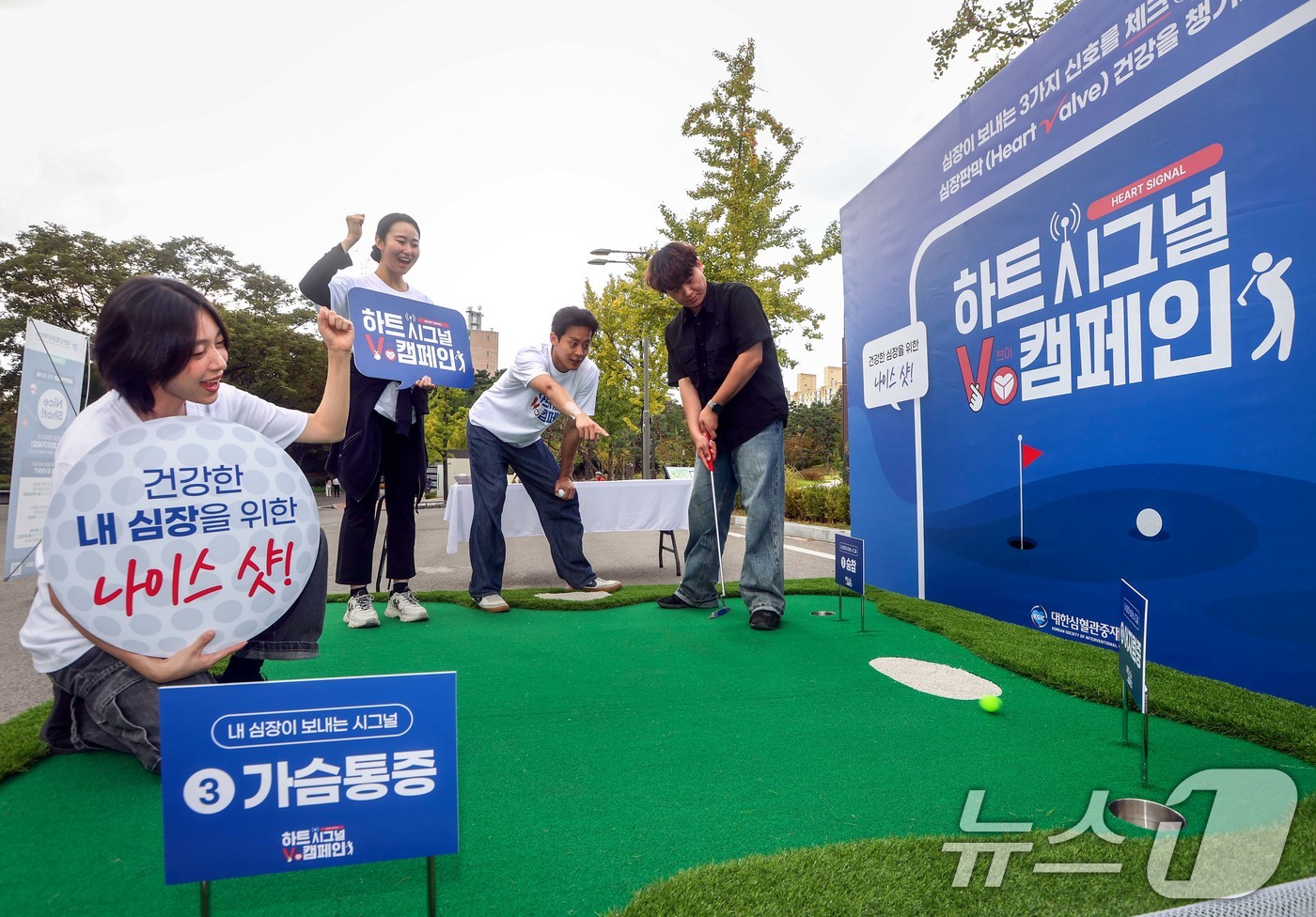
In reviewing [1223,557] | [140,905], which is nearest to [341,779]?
[140,905]

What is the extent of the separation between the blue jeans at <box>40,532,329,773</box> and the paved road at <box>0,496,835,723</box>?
0.76 metres

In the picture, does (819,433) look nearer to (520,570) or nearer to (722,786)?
(520,570)

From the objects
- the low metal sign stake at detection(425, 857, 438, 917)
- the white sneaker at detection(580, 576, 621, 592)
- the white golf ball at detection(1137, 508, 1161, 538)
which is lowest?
the white sneaker at detection(580, 576, 621, 592)

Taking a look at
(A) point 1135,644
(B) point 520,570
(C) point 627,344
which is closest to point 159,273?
(C) point 627,344

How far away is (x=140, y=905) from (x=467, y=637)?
81.2 inches

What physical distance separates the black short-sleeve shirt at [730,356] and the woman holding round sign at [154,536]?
2.21m

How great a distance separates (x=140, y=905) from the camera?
126 centimetres

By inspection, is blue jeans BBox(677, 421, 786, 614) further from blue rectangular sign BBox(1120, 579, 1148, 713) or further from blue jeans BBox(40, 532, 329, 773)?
blue jeans BBox(40, 532, 329, 773)

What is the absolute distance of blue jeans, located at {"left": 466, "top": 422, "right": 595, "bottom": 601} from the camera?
421 cm

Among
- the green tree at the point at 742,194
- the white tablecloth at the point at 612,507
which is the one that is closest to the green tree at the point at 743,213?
the green tree at the point at 742,194

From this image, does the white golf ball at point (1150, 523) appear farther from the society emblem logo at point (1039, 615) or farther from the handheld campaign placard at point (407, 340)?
the handheld campaign placard at point (407, 340)

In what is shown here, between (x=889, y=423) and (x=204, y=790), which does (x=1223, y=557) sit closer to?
(x=889, y=423)

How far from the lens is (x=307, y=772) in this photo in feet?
3.82

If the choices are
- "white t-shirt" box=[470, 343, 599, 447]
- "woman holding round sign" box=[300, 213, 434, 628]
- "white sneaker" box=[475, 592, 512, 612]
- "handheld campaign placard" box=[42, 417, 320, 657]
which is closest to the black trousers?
"woman holding round sign" box=[300, 213, 434, 628]
